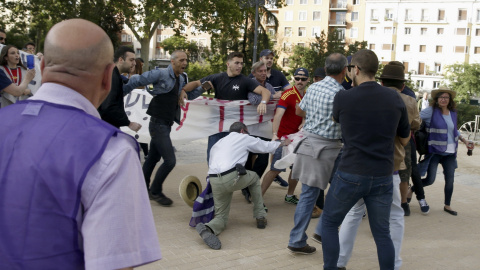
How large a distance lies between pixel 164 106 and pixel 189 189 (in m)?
1.19

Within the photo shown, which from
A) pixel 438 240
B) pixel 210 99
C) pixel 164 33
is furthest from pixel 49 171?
pixel 164 33

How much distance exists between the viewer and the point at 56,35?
1564 millimetres

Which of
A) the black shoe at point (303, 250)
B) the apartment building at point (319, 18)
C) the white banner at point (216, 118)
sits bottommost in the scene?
the black shoe at point (303, 250)

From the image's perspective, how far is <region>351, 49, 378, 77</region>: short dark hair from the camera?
155 inches

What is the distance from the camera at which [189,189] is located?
6199mm

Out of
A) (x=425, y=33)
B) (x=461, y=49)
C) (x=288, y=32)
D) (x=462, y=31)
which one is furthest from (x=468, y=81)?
(x=288, y=32)

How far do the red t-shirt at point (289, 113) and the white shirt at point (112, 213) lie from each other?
509cm

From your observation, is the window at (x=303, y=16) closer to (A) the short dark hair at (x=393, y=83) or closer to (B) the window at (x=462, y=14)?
(B) the window at (x=462, y=14)

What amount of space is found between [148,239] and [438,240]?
531cm

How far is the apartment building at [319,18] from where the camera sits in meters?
84.6

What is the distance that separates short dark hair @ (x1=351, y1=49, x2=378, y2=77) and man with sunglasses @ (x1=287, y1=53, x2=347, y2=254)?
0.79 m

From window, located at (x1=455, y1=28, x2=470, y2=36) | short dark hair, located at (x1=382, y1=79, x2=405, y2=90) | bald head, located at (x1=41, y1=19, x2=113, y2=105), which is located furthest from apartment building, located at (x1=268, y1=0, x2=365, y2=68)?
bald head, located at (x1=41, y1=19, x2=113, y2=105)

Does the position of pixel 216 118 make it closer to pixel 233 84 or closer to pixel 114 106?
pixel 233 84

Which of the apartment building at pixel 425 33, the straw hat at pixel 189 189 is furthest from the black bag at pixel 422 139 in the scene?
the apartment building at pixel 425 33
